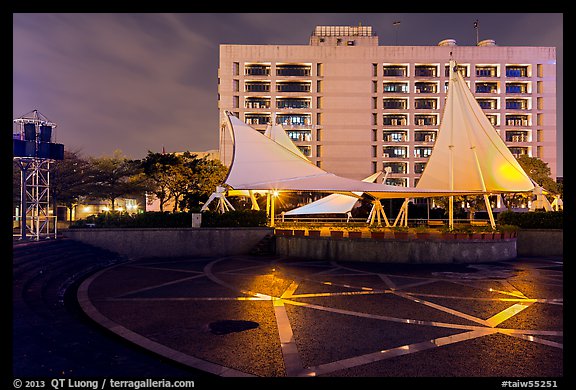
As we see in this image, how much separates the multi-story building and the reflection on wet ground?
47323mm

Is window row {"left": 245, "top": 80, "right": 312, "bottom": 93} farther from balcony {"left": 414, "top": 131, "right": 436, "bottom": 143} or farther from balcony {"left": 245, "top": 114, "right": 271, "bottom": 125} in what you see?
balcony {"left": 414, "top": 131, "right": 436, "bottom": 143}

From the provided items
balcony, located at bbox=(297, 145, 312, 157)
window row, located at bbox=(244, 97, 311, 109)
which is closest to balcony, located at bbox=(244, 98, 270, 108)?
window row, located at bbox=(244, 97, 311, 109)

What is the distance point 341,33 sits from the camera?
228ft

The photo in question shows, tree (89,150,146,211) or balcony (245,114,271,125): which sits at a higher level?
balcony (245,114,271,125)

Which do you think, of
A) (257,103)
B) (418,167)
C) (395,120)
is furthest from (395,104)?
(257,103)

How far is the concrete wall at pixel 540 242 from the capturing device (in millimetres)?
22891

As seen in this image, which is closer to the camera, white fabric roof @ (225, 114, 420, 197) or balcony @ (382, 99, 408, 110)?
white fabric roof @ (225, 114, 420, 197)

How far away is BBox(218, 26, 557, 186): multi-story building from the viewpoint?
6166cm

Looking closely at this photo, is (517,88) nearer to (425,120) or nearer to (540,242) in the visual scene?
(425,120)

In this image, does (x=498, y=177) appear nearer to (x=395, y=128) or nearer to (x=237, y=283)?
(x=237, y=283)

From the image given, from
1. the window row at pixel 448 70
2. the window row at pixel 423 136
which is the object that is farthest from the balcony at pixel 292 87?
the window row at pixel 423 136
